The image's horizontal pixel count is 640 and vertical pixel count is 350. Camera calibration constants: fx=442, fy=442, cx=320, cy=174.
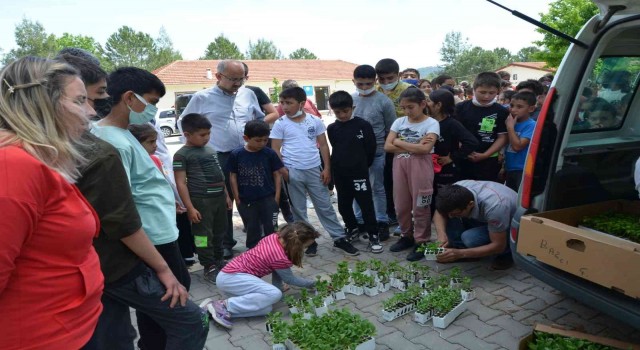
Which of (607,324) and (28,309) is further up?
(28,309)

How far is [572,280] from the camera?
2674mm

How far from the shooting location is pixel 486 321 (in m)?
3.33

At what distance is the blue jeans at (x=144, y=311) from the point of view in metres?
2.01

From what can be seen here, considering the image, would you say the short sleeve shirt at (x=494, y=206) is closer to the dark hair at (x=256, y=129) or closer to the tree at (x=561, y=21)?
the dark hair at (x=256, y=129)

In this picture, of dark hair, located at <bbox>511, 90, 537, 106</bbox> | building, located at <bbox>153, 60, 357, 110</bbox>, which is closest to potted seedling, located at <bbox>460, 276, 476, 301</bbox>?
dark hair, located at <bbox>511, 90, 537, 106</bbox>

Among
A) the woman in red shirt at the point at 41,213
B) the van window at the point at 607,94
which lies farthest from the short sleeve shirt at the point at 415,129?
the woman in red shirt at the point at 41,213

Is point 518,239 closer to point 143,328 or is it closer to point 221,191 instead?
point 143,328

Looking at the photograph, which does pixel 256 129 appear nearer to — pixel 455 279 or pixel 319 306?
pixel 319 306

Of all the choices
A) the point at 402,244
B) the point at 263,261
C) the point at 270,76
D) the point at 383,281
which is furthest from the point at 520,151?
the point at 270,76

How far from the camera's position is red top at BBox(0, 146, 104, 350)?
3.96ft

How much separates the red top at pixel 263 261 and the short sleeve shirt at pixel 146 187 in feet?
3.91

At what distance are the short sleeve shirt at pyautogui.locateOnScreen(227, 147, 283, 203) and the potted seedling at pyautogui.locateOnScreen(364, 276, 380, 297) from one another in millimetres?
1433

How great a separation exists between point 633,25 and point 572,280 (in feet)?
5.50

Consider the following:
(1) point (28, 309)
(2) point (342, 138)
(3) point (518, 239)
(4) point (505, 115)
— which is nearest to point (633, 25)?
(3) point (518, 239)
